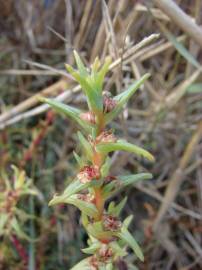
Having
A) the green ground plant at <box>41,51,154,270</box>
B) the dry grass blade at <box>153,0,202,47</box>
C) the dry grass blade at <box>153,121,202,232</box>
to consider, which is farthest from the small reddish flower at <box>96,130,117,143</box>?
the dry grass blade at <box>153,121,202,232</box>

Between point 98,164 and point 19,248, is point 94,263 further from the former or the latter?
point 19,248

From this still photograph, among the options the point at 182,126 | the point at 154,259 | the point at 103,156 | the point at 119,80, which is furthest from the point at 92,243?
the point at 182,126

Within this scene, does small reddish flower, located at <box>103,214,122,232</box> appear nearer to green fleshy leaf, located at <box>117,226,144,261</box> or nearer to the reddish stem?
green fleshy leaf, located at <box>117,226,144,261</box>

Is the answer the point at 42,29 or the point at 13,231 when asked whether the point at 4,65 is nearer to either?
the point at 42,29

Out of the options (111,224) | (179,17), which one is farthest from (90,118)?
(179,17)

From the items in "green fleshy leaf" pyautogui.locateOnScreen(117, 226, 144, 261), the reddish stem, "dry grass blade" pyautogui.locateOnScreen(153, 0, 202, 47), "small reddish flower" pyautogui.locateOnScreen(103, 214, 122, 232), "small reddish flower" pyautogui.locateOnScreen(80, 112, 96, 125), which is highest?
"dry grass blade" pyautogui.locateOnScreen(153, 0, 202, 47)

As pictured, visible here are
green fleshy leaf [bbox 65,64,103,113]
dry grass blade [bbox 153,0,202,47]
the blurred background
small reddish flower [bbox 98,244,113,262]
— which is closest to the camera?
green fleshy leaf [bbox 65,64,103,113]

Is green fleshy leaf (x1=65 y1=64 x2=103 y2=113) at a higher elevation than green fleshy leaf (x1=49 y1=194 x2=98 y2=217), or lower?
higher

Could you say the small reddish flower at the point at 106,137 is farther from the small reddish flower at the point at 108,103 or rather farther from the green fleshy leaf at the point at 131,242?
the green fleshy leaf at the point at 131,242
